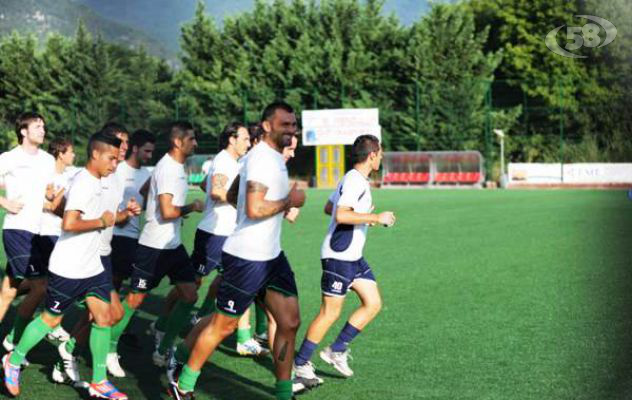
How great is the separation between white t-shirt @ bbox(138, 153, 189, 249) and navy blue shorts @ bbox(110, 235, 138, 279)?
2.67ft

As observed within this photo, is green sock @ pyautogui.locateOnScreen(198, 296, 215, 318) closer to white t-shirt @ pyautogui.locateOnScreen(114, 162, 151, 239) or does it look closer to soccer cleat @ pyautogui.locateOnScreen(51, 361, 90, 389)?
white t-shirt @ pyautogui.locateOnScreen(114, 162, 151, 239)

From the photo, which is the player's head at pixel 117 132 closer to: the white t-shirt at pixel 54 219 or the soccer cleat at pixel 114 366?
the white t-shirt at pixel 54 219

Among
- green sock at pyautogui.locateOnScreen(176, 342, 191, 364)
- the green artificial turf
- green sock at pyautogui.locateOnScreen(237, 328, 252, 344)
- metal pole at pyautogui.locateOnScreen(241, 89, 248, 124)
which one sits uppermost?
metal pole at pyautogui.locateOnScreen(241, 89, 248, 124)

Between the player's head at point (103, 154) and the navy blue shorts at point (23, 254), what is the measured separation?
1623mm

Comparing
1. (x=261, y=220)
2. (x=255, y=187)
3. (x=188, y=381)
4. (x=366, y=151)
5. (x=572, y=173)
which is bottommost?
(x=188, y=381)

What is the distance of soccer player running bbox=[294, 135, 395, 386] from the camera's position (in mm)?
6941

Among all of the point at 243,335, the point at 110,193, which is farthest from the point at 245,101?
the point at 110,193

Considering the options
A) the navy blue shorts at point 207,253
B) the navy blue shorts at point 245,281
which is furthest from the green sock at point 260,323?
the navy blue shorts at point 245,281

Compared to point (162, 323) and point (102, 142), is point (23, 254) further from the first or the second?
point (102, 142)

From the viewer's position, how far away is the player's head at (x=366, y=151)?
712 centimetres

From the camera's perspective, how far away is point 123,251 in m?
8.38

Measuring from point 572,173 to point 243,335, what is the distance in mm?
29768

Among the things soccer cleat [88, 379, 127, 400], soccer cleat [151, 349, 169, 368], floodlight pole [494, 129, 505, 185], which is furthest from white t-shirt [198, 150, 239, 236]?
floodlight pole [494, 129, 505, 185]

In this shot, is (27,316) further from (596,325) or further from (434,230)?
(434,230)
